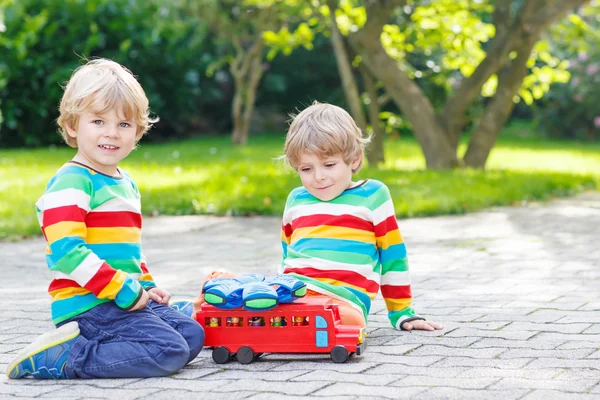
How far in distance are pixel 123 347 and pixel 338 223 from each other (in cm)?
98

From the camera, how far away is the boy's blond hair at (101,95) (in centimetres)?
343

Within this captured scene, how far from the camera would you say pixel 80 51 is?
1684cm

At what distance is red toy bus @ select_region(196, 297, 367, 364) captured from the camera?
134 inches

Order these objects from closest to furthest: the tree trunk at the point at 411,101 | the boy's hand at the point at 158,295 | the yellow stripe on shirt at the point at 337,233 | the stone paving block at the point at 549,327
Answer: the boy's hand at the point at 158,295
the yellow stripe on shirt at the point at 337,233
the stone paving block at the point at 549,327
the tree trunk at the point at 411,101

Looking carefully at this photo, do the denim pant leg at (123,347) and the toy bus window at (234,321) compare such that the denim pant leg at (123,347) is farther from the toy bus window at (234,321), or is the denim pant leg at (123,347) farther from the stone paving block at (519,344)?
the stone paving block at (519,344)

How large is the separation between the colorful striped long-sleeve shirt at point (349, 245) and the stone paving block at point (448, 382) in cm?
60

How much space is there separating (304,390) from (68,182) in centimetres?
→ 112

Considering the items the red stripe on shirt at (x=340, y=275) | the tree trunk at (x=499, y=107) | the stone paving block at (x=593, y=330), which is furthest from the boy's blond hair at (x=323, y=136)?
the tree trunk at (x=499, y=107)

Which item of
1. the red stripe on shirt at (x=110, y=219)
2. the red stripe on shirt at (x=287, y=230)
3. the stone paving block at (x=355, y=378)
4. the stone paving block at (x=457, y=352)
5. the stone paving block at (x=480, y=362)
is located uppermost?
the red stripe on shirt at (x=110, y=219)

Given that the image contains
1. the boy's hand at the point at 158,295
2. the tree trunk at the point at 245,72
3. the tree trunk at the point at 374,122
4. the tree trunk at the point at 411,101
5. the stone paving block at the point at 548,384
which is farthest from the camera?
the tree trunk at the point at 245,72

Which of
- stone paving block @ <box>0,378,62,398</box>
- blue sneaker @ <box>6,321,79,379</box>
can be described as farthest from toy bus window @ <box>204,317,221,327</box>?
stone paving block @ <box>0,378,62,398</box>

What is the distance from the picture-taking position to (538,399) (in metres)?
2.85

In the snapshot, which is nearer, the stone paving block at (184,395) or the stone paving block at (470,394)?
the stone paving block at (470,394)

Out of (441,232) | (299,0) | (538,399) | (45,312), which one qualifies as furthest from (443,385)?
(299,0)
